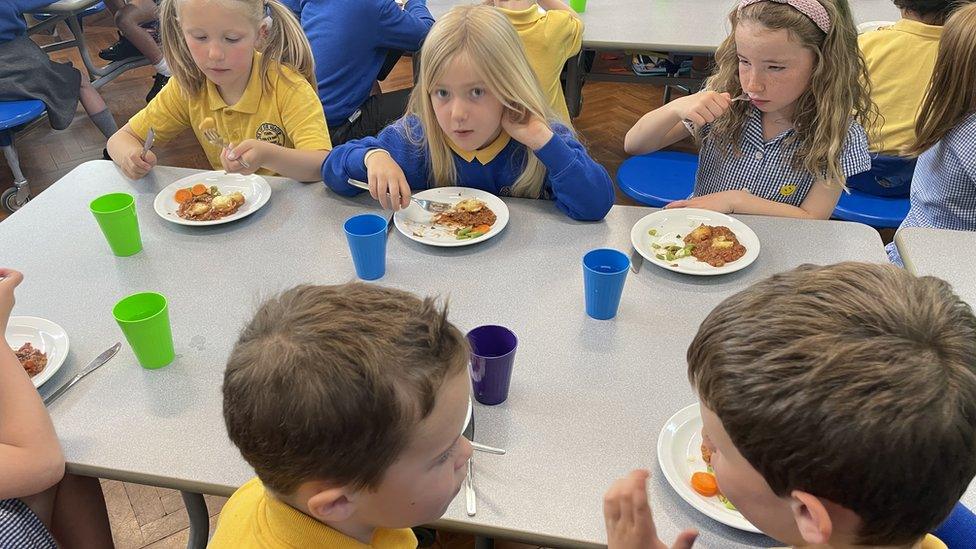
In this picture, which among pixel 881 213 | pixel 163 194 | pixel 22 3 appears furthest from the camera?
pixel 22 3

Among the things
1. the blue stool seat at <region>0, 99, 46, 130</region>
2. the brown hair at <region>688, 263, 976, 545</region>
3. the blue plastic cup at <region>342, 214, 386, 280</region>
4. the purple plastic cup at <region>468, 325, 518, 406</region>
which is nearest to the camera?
the brown hair at <region>688, 263, 976, 545</region>

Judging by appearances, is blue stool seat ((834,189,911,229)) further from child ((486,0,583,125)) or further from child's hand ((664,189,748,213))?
child ((486,0,583,125))

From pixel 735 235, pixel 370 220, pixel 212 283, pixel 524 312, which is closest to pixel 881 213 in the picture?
pixel 735 235

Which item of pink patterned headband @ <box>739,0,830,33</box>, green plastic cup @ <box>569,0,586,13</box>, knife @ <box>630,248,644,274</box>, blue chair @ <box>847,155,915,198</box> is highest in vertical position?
pink patterned headband @ <box>739,0,830,33</box>

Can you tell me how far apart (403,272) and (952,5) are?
1997mm

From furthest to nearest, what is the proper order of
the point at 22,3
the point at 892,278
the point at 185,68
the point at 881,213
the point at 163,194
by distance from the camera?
the point at 22,3
the point at 881,213
the point at 185,68
the point at 163,194
the point at 892,278

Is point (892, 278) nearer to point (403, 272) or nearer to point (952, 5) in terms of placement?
point (403, 272)

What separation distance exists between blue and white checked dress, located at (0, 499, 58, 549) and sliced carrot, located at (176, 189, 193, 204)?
2.61ft

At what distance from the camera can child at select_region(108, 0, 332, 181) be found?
1.90 m

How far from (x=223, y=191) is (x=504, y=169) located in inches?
28.5

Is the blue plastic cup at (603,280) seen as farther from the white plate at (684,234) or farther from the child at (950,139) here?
the child at (950,139)

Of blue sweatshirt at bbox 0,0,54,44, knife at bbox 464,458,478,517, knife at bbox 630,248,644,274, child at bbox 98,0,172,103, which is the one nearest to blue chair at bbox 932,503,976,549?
knife at bbox 464,458,478,517

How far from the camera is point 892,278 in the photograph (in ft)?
2.43

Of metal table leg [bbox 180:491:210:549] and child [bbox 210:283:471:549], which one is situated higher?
child [bbox 210:283:471:549]
